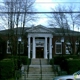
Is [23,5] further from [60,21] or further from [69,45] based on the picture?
[69,45]

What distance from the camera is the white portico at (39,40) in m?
45.2

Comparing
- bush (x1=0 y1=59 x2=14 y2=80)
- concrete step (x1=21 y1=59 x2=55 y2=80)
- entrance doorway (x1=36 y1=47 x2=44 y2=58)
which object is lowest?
concrete step (x1=21 y1=59 x2=55 y2=80)

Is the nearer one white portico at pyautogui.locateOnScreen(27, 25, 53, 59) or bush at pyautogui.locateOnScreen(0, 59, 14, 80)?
bush at pyautogui.locateOnScreen(0, 59, 14, 80)

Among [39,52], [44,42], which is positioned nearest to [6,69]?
[44,42]

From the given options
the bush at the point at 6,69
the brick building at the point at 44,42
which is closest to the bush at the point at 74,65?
the bush at the point at 6,69

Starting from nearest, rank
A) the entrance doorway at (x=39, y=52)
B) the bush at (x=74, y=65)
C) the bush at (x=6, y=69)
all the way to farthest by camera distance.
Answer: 1. the bush at (x=6, y=69)
2. the bush at (x=74, y=65)
3. the entrance doorway at (x=39, y=52)

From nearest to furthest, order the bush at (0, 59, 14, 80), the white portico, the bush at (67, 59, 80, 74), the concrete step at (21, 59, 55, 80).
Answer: the bush at (0, 59, 14, 80)
the bush at (67, 59, 80, 74)
the concrete step at (21, 59, 55, 80)
the white portico

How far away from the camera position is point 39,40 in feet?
157

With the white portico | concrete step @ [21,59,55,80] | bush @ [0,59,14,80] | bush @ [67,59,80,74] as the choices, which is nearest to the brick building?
the white portico

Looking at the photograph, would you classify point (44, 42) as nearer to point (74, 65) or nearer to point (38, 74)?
point (38, 74)

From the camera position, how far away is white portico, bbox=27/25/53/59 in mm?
45219

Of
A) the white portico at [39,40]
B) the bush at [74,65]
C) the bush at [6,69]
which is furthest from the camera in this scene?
the white portico at [39,40]

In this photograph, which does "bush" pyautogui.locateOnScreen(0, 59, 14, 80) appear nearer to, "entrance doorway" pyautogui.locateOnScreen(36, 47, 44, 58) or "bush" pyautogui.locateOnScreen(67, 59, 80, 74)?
"bush" pyautogui.locateOnScreen(67, 59, 80, 74)

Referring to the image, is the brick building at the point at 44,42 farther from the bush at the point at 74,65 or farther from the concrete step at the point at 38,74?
the bush at the point at 74,65
